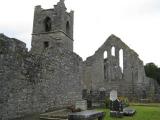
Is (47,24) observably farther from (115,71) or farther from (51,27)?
(115,71)

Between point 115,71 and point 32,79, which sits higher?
point 115,71

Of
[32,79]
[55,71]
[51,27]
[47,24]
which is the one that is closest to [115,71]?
[51,27]

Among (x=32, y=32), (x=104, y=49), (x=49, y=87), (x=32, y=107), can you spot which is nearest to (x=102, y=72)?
(x=104, y=49)

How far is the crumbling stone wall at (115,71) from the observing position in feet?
100

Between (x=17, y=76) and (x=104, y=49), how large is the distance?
22.0 metres

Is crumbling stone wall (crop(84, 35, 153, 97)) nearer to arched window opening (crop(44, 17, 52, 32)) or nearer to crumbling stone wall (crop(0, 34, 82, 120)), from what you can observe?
arched window opening (crop(44, 17, 52, 32))

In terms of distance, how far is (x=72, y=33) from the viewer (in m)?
38.6

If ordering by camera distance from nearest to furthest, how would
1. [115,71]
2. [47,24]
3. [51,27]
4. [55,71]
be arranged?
[55,71], [115,71], [51,27], [47,24]

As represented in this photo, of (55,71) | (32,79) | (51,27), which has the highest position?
(51,27)

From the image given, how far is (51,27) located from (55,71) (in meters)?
21.6

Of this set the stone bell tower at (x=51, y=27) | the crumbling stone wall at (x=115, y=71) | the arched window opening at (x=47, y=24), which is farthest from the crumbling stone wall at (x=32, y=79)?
the arched window opening at (x=47, y=24)

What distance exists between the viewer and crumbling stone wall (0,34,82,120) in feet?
34.6

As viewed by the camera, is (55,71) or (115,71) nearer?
(55,71)

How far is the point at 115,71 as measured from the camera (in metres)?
31.8
